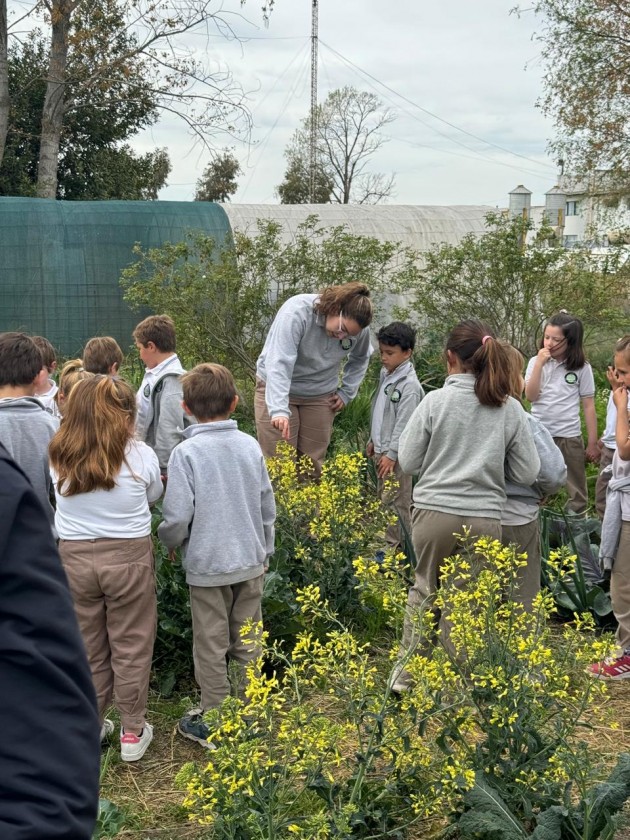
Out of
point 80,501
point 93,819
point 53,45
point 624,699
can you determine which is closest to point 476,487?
point 624,699

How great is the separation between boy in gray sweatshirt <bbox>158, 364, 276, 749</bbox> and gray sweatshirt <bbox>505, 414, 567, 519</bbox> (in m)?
1.13

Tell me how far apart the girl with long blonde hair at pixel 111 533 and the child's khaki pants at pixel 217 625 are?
0.20 metres

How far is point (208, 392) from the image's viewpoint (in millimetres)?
3898

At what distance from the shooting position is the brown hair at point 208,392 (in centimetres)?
390

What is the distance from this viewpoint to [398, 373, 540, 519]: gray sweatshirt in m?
3.97

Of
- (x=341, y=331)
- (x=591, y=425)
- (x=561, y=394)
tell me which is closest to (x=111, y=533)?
(x=341, y=331)

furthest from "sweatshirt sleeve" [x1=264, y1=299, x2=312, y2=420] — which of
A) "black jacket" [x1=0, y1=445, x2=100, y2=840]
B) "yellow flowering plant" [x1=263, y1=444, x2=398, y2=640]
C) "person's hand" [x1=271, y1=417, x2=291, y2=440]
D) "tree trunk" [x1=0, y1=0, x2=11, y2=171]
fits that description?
"tree trunk" [x1=0, y1=0, x2=11, y2=171]

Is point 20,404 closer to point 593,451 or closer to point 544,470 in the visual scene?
point 544,470

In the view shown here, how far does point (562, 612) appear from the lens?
5.25 metres

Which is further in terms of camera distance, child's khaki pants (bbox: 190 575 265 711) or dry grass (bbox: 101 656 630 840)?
child's khaki pants (bbox: 190 575 265 711)

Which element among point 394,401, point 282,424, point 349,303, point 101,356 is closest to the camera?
point 101,356

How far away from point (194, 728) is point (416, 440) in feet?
4.95

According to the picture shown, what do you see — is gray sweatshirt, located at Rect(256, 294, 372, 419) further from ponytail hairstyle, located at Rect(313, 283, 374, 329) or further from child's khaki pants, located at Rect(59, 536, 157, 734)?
child's khaki pants, located at Rect(59, 536, 157, 734)

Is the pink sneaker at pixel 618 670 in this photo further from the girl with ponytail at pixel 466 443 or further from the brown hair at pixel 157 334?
the brown hair at pixel 157 334
